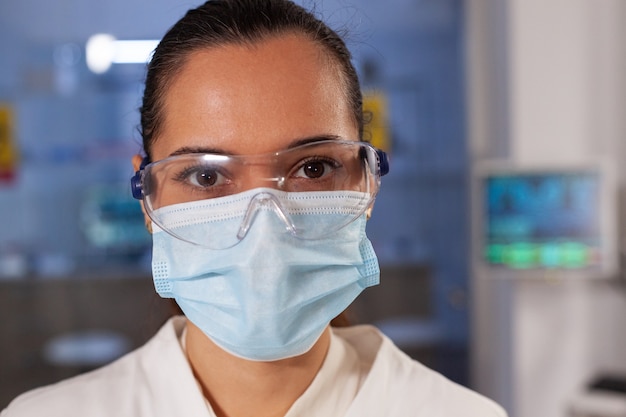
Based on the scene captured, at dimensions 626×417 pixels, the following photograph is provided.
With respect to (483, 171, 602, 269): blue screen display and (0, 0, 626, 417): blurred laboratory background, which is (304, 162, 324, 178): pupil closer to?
(483, 171, 602, 269): blue screen display

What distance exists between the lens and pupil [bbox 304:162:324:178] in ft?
3.99

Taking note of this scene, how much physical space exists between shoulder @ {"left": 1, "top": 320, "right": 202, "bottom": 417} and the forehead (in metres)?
0.38

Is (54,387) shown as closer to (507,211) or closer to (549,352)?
(507,211)

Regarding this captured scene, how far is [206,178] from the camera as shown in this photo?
1199 mm

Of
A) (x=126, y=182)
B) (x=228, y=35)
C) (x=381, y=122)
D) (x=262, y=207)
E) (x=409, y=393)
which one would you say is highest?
(x=381, y=122)

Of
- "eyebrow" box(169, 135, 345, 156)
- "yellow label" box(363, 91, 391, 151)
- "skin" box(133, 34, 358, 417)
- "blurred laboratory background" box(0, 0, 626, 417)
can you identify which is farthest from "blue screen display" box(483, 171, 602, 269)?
"eyebrow" box(169, 135, 345, 156)

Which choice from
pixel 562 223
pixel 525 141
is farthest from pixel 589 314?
pixel 525 141

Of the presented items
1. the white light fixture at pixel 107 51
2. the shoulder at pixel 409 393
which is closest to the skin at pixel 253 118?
the shoulder at pixel 409 393

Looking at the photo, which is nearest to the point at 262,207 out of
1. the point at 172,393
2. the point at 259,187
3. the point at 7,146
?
the point at 259,187

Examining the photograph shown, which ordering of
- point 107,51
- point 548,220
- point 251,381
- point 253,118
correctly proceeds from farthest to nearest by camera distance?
point 107,51
point 548,220
point 251,381
point 253,118

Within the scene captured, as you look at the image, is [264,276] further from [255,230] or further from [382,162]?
[382,162]

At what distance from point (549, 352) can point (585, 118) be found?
1.24m

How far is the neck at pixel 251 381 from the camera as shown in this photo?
49.4 inches

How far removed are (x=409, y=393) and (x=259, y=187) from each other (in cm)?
48
